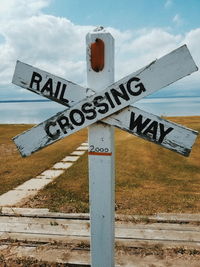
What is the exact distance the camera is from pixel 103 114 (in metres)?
2.08

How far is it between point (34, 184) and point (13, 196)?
4.07 feet

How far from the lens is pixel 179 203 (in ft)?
20.3

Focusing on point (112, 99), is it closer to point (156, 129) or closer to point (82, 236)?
point (156, 129)

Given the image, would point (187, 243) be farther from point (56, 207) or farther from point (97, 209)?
point (56, 207)

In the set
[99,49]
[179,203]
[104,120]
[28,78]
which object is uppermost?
[99,49]

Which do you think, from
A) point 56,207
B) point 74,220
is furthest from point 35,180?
point 74,220

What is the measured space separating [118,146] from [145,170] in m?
4.92

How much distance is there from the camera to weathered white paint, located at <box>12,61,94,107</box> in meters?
2.14

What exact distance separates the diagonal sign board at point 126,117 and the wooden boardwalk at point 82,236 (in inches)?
67.5

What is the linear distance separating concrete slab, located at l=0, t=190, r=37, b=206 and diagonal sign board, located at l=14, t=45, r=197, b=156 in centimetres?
440

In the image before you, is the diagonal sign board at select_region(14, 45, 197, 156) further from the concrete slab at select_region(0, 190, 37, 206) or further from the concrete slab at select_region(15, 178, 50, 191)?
the concrete slab at select_region(15, 178, 50, 191)

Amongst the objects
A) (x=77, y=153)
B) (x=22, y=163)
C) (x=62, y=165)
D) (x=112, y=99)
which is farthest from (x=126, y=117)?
(x=77, y=153)

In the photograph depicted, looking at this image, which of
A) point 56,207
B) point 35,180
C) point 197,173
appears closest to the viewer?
point 56,207

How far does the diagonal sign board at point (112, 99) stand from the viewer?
1.88 metres
